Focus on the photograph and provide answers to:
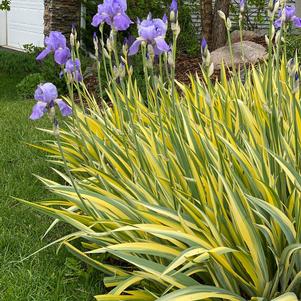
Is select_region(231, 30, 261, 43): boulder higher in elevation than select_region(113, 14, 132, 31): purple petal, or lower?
lower

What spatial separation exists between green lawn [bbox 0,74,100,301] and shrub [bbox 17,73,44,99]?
105 inches

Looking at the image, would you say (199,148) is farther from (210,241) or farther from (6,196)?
(6,196)

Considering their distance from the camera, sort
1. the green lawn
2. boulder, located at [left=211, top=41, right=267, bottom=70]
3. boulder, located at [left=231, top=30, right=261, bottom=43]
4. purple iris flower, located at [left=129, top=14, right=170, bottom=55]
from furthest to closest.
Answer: boulder, located at [left=231, top=30, right=261, bottom=43], boulder, located at [left=211, top=41, right=267, bottom=70], the green lawn, purple iris flower, located at [left=129, top=14, right=170, bottom=55]

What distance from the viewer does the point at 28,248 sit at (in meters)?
2.97

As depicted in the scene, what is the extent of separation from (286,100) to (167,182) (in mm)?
925

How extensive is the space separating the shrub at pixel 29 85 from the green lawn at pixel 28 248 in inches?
105

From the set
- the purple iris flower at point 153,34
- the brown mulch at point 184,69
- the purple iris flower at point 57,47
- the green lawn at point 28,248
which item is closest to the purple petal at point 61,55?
the purple iris flower at point 57,47

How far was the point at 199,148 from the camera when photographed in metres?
2.75

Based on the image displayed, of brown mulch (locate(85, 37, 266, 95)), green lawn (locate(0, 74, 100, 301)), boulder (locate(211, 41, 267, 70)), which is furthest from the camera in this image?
brown mulch (locate(85, 37, 266, 95))

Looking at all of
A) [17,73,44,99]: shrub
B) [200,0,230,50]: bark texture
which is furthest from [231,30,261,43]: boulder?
[17,73,44,99]: shrub

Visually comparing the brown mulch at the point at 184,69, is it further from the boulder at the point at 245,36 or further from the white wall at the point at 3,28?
the white wall at the point at 3,28

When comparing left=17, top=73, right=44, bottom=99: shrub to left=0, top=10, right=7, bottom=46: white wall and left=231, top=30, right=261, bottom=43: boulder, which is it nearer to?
left=231, top=30, right=261, bottom=43: boulder

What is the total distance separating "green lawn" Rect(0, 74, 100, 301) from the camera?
258cm

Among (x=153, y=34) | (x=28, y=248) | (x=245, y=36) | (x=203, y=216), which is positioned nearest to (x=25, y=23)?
(x=245, y=36)
